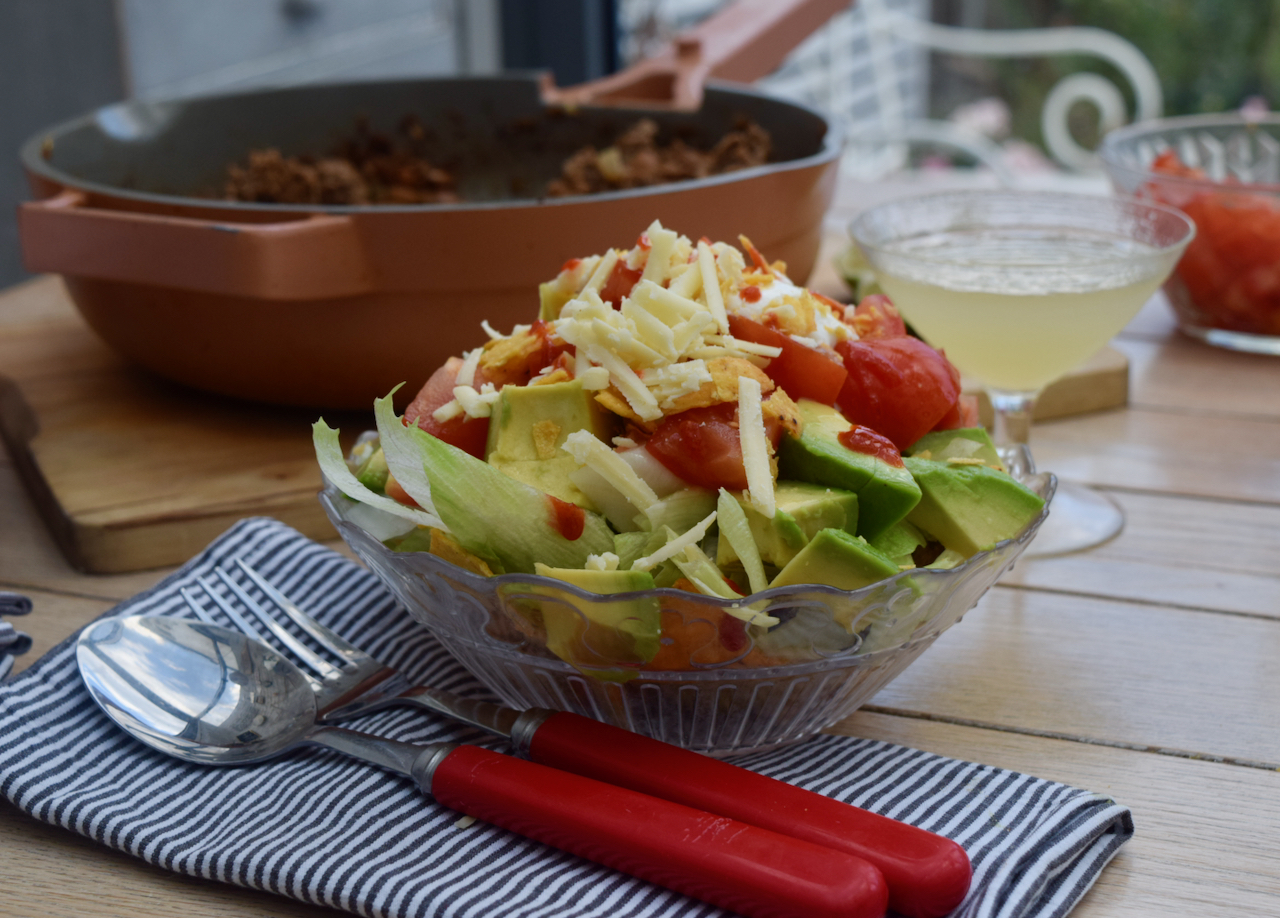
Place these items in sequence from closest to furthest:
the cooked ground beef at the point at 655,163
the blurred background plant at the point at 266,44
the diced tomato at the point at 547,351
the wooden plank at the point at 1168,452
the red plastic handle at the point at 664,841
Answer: the red plastic handle at the point at 664,841 < the diced tomato at the point at 547,351 < the wooden plank at the point at 1168,452 < the cooked ground beef at the point at 655,163 < the blurred background plant at the point at 266,44

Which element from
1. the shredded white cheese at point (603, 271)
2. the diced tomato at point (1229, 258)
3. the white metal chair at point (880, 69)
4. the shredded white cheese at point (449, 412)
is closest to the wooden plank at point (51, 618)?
the shredded white cheese at point (449, 412)

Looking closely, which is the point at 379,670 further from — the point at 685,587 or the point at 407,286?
the point at 407,286

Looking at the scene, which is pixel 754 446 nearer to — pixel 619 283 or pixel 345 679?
pixel 619 283

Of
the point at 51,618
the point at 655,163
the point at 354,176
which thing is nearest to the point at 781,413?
the point at 51,618

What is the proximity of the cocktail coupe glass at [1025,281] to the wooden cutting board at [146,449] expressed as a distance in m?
0.20

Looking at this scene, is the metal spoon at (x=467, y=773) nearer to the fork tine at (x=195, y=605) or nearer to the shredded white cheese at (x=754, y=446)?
the fork tine at (x=195, y=605)

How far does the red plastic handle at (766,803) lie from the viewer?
557 mm

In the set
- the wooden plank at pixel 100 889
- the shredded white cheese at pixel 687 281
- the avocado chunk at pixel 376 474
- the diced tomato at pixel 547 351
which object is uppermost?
the shredded white cheese at pixel 687 281

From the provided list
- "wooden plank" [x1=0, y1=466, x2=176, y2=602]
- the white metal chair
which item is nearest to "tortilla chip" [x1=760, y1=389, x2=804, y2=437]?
"wooden plank" [x1=0, y1=466, x2=176, y2=602]

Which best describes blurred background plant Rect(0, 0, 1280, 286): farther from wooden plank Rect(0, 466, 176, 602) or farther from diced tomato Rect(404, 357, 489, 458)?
diced tomato Rect(404, 357, 489, 458)

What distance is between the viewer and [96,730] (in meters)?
0.73

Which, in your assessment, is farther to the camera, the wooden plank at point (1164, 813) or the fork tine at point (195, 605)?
the fork tine at point (195, 605)

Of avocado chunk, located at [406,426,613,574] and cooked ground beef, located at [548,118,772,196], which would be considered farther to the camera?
cooked ground beef, located at [548,118,772,196]

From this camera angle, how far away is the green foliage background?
566cm
